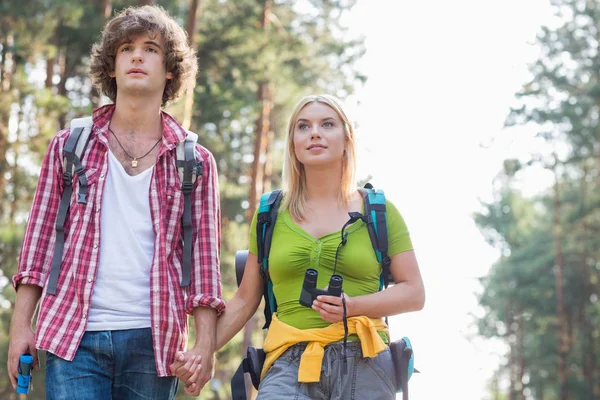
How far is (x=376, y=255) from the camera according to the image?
445cm

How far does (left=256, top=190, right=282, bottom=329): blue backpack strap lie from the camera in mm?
4617

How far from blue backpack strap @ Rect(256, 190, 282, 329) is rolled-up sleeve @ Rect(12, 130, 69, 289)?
3.65ft

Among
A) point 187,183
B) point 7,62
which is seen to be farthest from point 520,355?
point 187,183

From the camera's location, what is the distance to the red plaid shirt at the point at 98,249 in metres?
4.10

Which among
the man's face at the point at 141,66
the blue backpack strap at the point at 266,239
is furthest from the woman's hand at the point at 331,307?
the man's face at the point at 141,66

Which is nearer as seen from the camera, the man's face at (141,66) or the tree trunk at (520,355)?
the man's face at (141,66)

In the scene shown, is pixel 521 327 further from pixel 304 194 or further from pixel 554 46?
pixel 304 194

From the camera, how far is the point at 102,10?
59.9 ft

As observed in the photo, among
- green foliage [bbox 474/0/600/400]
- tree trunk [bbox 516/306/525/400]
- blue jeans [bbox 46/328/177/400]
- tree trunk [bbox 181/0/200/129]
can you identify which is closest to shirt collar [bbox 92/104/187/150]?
blue jeans [bbox 46/328/177/400]

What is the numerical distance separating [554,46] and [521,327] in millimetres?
18732

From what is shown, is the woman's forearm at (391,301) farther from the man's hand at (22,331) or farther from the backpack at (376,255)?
the man's hand at (22,331)

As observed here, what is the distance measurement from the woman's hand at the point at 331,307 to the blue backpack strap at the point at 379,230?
0.37 meters

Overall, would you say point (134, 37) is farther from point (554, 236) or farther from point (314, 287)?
point (554, 236)

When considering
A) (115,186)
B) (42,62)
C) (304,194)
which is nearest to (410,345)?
(304,194)
